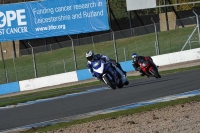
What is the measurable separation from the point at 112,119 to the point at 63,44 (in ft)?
92.1

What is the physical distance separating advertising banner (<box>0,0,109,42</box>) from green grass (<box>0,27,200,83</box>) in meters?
1.64

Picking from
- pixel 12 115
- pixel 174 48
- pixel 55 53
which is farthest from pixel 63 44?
pixel 12 115

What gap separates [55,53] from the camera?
41.1m

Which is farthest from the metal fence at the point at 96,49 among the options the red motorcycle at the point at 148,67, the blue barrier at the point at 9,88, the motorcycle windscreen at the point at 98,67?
the motorcycle windscreen at the point at 98,67

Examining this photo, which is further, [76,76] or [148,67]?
[76,76]

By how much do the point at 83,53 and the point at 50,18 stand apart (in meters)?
3.57

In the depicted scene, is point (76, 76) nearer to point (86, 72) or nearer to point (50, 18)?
point (86, 72)

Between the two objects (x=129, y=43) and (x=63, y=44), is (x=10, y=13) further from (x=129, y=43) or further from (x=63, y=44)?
(x=129, y=43)

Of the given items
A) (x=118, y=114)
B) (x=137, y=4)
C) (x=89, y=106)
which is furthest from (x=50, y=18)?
(x=118, y=114)

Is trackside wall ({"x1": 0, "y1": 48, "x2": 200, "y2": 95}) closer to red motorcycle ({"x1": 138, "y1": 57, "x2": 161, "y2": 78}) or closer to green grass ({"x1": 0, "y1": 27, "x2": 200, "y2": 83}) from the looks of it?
green grass ({"x1": 0, "y1": 27, "x2": 200, "y2": 83})

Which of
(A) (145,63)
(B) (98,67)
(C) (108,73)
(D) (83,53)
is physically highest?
(B) (98,67)

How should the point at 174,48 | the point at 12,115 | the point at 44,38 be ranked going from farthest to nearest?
the point at 44,38, the point at 174,48, the point at 12,115

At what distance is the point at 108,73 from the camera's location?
20641 mm

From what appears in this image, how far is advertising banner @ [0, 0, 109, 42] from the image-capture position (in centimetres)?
4266
